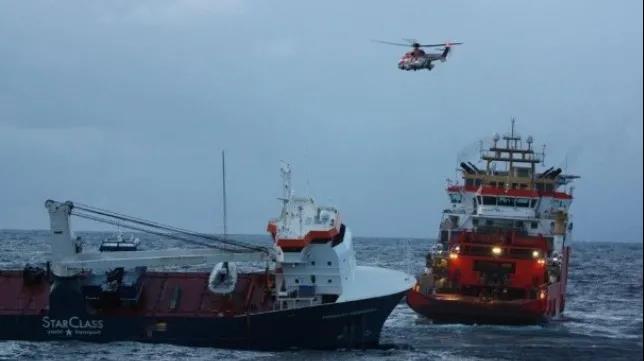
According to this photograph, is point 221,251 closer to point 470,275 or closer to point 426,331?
point 426,331

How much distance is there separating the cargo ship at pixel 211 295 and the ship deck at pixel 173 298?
0.04 meters

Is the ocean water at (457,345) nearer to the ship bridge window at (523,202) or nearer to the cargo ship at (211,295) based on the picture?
the cargo ship at (211,295)

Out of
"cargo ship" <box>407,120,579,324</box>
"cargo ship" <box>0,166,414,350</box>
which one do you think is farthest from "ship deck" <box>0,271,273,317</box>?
"cargo ship" <box>407,120,579,324</box>

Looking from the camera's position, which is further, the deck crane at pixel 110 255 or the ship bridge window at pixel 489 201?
the ship bridge window at pixel 489 201

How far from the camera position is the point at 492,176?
62.6 metres

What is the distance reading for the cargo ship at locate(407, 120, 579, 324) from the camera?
56.2 meters

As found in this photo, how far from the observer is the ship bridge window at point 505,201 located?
60.7 meters

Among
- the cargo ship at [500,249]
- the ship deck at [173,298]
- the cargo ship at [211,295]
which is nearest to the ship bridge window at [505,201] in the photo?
the cargo ship at [500,249]

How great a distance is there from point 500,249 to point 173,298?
22524 millimetres

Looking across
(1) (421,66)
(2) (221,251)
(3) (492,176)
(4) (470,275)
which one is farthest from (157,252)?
(3) (492,176)

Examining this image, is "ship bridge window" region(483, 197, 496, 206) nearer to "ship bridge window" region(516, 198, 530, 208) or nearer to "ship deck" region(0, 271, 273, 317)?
"ship bridge window" region(516, 198, 530, 208)

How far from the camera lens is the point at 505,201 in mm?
60781

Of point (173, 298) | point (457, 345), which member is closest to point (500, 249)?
point (457, 345)

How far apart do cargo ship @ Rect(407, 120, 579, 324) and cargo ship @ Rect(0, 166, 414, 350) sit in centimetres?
1320
